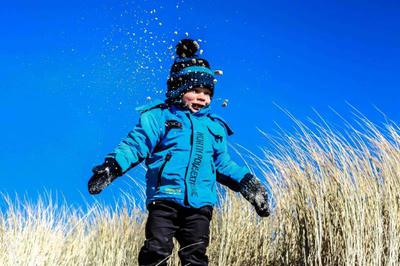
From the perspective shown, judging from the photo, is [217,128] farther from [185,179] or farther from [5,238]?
[5,238]

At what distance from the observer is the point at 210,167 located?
10.3ft

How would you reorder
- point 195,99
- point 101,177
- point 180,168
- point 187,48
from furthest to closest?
1. point 187,48
2. point 195,99
3. point 180,168
4. point 101,177

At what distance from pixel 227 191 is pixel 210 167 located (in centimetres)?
142

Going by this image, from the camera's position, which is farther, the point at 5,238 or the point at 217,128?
the point at 5,238

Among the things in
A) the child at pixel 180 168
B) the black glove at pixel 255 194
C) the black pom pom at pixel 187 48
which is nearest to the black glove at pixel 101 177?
the child at pixel 180 168

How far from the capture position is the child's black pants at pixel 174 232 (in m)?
3.00

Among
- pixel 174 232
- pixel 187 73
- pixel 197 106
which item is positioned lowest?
pixel 174 232

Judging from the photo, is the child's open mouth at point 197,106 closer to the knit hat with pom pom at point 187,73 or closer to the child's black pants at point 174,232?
the knit hat with pom pom at point 187,73

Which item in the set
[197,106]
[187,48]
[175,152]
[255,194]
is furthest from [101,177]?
[187,48]

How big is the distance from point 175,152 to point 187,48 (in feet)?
2.72

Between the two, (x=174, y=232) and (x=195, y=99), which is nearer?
(x=174, y=232)

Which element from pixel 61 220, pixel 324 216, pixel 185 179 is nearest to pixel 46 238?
pixel 61 220

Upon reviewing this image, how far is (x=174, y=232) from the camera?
3.08 m

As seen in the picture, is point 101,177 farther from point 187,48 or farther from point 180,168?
point 187,48
